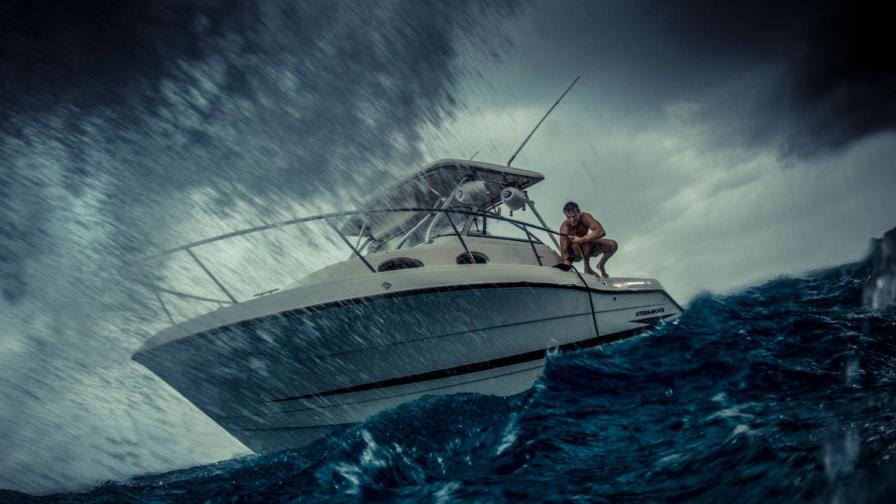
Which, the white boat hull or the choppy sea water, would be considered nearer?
the choppy sea water

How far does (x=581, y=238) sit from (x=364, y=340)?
131 inches

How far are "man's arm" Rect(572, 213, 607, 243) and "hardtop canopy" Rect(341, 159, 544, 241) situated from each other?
3.45 ft

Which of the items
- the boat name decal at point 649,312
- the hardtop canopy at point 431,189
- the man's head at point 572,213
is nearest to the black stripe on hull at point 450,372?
the boat name decal at point 649,312

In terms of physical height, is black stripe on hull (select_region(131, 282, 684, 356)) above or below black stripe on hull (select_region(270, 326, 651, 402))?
above

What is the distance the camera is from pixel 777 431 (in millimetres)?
1964

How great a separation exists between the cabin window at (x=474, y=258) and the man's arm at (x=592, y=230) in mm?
1398

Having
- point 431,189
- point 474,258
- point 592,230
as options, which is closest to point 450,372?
point 474,258

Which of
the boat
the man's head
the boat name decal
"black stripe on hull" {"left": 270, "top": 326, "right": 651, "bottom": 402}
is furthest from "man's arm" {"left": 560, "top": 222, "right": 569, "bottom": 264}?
"black stripe on hull" {"left": 270, "top": 326, "right": 651, "bottom": 402}

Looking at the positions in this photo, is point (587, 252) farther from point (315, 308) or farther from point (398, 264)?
point (315, 308)

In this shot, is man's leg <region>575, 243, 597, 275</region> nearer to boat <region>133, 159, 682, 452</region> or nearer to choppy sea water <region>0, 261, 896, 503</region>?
boat <region>133, 159, 682, 452</region>

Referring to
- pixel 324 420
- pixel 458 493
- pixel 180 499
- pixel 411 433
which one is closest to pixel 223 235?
pixel 324 420

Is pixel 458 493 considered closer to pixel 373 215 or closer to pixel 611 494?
pixel 611 494

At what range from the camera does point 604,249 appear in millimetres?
5984

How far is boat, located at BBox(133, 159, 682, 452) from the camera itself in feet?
11.5
